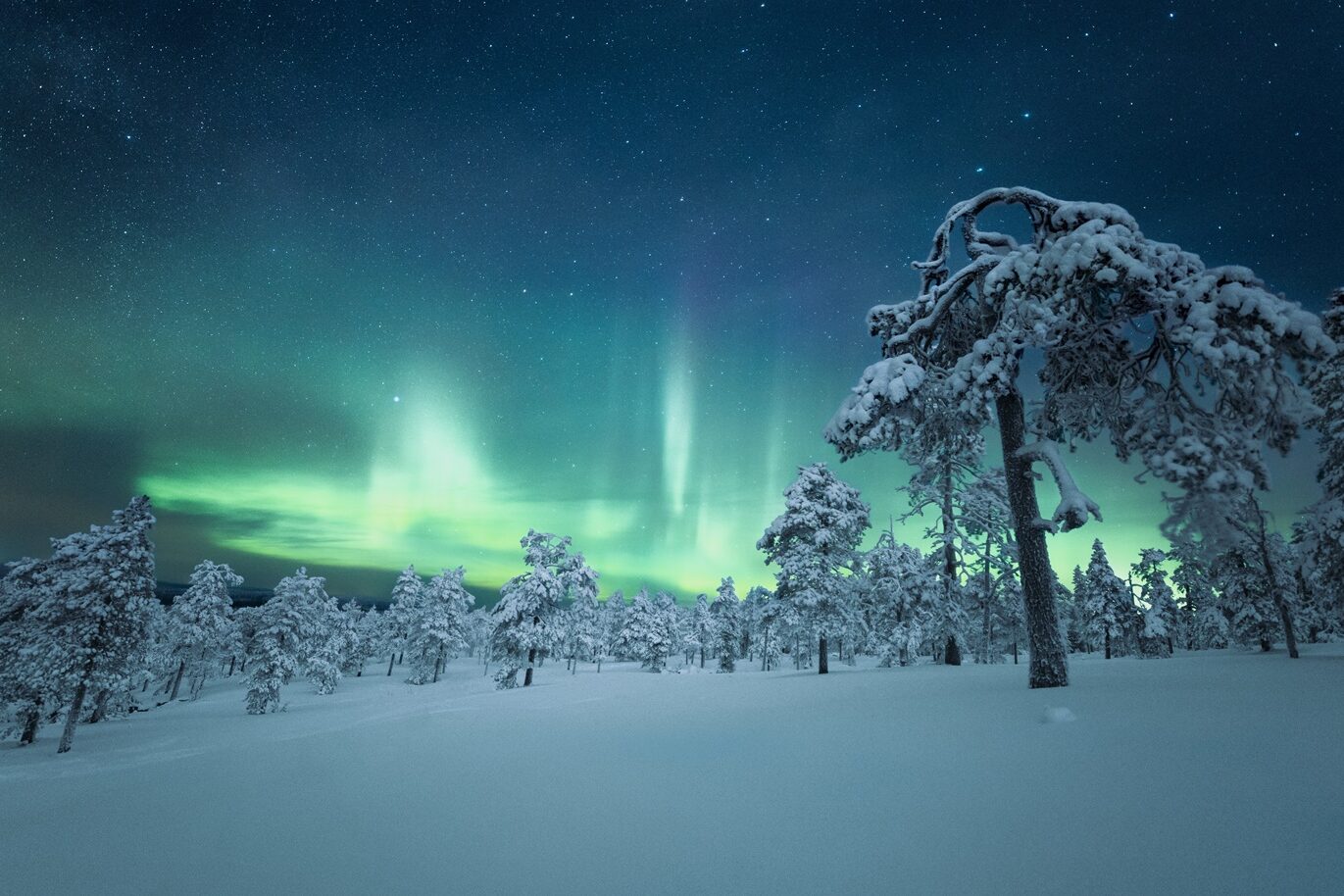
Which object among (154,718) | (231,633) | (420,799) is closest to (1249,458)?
(420,799)

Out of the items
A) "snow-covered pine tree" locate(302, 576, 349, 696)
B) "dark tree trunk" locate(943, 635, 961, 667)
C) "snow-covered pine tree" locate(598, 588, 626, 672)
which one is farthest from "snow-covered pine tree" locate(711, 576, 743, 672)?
"dark tree trunk" locate(943, 635, 961, 667)

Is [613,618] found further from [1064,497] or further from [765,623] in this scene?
[1064,497]

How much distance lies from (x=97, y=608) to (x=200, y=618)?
1308 inches

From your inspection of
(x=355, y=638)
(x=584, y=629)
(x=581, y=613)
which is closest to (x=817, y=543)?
(x=584, y=629)

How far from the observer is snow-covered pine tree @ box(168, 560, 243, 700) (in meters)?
52.4

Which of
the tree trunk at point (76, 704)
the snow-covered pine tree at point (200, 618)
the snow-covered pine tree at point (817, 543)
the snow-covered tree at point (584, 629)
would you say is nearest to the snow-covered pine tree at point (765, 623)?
the snow-covered pine tree at point (817, 543)

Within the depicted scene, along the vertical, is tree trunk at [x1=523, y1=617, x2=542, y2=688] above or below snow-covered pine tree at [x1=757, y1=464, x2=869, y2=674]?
below

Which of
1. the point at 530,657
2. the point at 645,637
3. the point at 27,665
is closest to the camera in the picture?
the point at 27,665

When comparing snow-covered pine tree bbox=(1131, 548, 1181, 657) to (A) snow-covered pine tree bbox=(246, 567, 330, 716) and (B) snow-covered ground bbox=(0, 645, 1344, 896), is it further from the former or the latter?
(A) snow-covered pine tree bbox=(246, 567, 330, 716)

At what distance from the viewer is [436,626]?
63188 mm

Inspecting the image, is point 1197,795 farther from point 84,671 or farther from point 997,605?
point 84,671

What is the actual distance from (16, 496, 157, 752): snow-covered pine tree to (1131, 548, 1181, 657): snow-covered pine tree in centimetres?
6938

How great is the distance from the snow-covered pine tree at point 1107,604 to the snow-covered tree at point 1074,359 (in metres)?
56.0

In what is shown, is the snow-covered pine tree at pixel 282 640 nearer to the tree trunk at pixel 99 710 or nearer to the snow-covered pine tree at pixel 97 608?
the tree trunk at pixel 99 710
